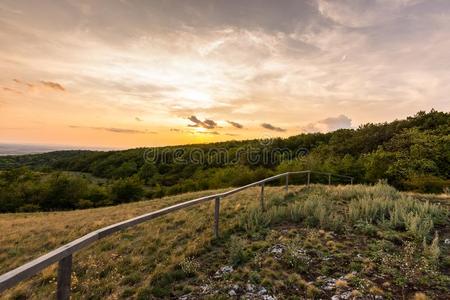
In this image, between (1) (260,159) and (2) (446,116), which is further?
(1) (260,159)

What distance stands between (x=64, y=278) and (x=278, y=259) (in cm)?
362

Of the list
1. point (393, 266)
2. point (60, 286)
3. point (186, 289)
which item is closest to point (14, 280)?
point (60, 286)

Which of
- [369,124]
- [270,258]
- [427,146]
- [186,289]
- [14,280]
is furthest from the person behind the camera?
[369,124]

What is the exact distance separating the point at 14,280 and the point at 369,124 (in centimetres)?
7674

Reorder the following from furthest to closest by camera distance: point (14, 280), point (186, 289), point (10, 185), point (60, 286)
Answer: point (10, 185)
point (186, 289)
point (60, 286)
point (14, 280)

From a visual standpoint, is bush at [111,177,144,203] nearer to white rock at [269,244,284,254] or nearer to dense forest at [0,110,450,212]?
dense forest at [0,110,450,212]

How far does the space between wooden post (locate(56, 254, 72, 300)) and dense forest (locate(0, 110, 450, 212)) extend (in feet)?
52.3

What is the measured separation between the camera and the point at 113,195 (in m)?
56.4

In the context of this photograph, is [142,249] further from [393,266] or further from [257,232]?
[393,266]

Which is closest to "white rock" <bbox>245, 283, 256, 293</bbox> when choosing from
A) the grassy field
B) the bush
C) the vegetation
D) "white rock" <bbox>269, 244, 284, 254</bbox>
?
the grassy field

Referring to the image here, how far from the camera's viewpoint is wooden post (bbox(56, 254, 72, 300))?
106 inches

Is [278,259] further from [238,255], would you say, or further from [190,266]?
[190,266]

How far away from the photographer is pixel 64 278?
8.99 ft

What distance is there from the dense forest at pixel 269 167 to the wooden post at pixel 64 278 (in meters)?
15.9
